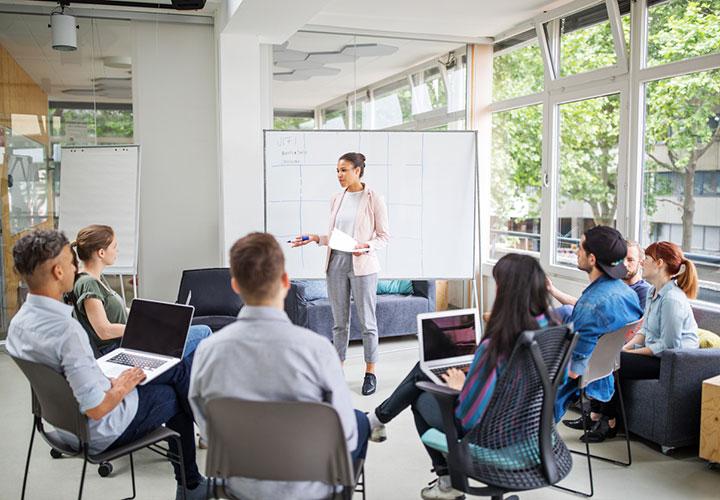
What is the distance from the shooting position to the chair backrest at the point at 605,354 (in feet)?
9.98

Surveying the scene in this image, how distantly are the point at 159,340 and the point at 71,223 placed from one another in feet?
9.67

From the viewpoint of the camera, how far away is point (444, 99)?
270 inches

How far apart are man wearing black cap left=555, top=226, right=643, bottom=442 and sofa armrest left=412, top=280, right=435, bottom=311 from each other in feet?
9.88

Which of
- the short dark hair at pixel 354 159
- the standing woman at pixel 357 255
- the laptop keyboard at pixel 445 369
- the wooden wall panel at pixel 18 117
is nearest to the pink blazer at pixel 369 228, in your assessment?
the standing woman at pixel 357 255

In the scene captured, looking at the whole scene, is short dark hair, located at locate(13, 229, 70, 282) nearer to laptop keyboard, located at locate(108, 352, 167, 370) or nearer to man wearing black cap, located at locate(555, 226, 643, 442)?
laptop keyboard, located at locate(108, 352, 167, 370)

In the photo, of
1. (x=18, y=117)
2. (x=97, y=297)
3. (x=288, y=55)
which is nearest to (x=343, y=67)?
(x=288, y=55)

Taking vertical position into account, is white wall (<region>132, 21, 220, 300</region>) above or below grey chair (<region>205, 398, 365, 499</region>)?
above

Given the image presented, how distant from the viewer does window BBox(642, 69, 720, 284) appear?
4.38m

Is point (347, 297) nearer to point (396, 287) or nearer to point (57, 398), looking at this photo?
point (396, 287)

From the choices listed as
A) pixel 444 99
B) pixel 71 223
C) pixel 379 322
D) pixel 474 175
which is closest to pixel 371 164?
pixel 474 175

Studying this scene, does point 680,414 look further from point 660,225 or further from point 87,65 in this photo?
point 87,65

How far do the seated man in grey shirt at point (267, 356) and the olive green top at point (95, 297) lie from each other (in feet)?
4.21

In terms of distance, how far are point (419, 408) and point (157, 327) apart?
3.83 feet

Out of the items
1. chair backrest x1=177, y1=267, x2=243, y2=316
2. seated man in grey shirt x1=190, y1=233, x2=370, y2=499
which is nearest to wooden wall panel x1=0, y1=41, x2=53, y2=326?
chair backrest x1=177, y1=267, x2=243, y2=316
